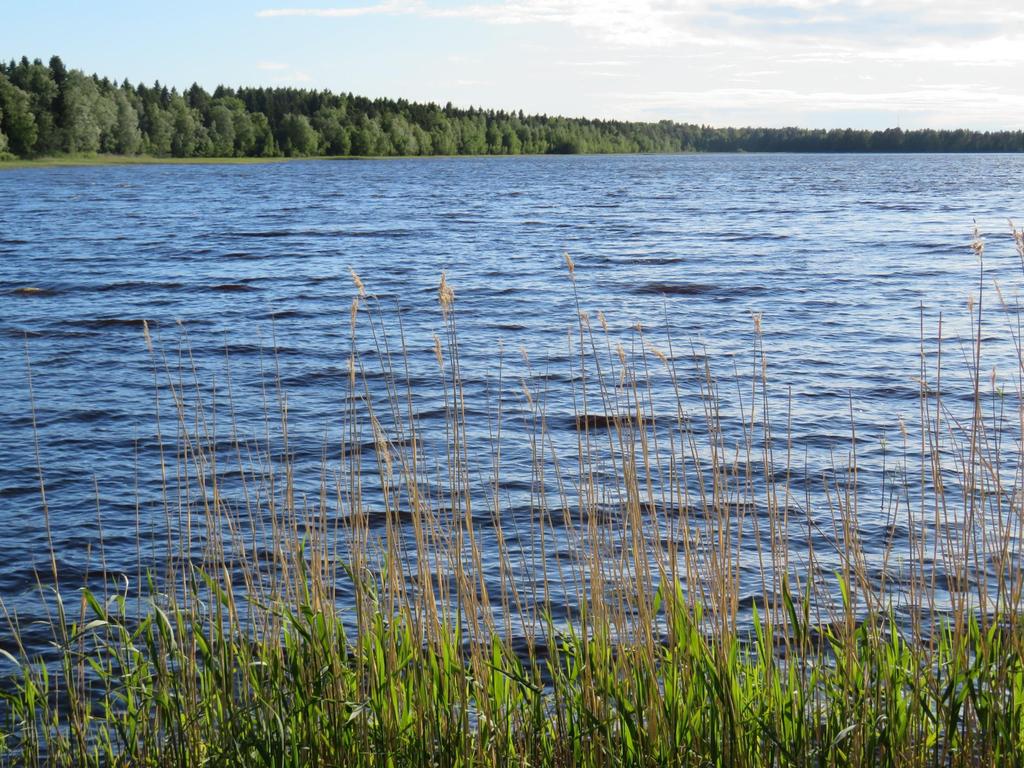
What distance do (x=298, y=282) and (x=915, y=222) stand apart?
27.9m

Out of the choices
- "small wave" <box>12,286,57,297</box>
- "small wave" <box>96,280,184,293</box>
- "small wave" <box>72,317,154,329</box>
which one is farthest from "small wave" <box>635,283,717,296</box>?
"small wave" <box>12,286,57,297</box>

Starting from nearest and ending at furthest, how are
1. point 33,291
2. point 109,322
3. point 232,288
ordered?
1. point 109,322
2. point 33,291
3. point 232,288

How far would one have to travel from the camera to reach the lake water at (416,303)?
1309 cm

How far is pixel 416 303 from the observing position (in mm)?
24812

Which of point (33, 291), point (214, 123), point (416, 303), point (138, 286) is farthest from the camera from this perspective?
point (214, 123)

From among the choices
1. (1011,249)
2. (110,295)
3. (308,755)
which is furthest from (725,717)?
(1011,249)

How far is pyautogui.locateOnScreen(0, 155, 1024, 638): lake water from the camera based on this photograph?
42.9ft

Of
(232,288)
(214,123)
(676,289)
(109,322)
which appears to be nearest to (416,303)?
(232,288)

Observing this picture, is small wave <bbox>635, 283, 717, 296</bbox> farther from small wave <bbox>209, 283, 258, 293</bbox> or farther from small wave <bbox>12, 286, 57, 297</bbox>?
small wave <bbox>12, 286, 57, 297</bbox>

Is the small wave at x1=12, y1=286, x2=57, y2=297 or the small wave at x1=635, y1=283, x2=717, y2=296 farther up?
the small wave at x1=12, y1=286, x2=57, y2=297

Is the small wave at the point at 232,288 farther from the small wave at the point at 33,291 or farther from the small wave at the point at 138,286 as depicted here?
the small wave at the point at 33,291

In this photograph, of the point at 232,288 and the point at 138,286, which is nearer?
the point at 232,288

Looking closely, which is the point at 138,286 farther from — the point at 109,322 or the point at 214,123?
the point at 214,123

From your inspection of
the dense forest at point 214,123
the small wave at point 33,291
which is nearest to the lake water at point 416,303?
the small wave at point 33,291
